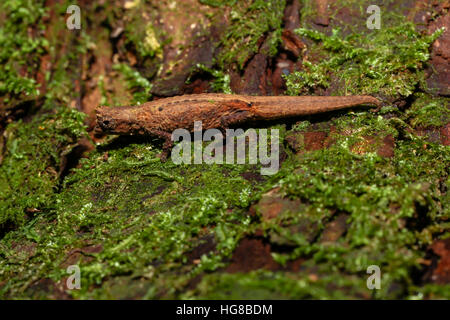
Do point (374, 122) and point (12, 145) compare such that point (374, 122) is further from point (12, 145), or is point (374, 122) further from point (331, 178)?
point (12, 145)

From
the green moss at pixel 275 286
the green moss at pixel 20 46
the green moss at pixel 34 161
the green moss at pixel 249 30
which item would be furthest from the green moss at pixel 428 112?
the green moss at pixel 20 46

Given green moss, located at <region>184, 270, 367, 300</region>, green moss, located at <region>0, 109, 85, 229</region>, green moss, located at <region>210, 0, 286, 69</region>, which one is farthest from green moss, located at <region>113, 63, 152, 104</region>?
green moss, located at <region>184, 270, 367, 300</region>

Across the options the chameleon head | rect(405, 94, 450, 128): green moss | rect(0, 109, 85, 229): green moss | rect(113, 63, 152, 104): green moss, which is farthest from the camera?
rect(113, 63, 152, 104): green moss

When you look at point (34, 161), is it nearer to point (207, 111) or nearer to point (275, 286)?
point (207, 111)

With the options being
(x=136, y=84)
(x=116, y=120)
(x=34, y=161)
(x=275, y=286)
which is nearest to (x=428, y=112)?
(x=275, y=286)

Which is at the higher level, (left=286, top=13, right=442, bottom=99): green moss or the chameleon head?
(left=286, top=13, right=442, bottom=99): green moss

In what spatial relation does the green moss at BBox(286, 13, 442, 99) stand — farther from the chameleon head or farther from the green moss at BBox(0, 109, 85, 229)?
the green moss at BBox(0, 109, 85, 229)

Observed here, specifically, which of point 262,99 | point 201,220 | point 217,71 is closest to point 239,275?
point 201,220
